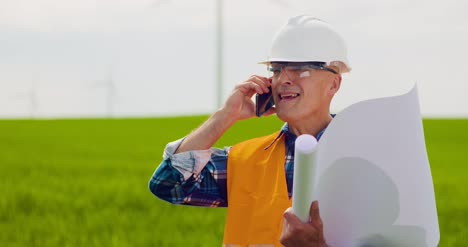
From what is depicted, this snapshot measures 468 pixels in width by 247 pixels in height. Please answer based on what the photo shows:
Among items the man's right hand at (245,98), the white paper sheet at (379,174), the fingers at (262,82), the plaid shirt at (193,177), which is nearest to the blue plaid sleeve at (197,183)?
the plaid shirt at (193,177)

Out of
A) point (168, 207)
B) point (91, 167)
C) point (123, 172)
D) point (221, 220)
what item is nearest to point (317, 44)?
point (221, 220)

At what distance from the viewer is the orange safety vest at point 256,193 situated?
291 centimetres

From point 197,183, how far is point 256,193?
313mm

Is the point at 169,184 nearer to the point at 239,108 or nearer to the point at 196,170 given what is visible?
the point at 196,170

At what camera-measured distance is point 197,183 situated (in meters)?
3.20

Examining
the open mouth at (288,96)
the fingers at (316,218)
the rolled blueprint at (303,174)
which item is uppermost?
the open mouth at (288,96)

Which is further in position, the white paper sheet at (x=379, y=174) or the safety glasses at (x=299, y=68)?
the safety glasses at (x=299, y=68)

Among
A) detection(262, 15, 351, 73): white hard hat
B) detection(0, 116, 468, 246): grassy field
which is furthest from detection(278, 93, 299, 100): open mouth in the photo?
detection(0, 116, 468, 246): grassy field

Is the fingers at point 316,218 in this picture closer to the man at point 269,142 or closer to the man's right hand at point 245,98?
the man at point 269,142

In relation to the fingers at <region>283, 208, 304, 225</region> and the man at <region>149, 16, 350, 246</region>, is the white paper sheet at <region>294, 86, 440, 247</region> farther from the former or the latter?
the man at <region>149, 16, 350, 246</region>

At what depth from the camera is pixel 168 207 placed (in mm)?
8680

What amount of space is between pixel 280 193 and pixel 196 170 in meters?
0.40

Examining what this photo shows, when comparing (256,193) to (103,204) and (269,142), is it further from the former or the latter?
(103,204)

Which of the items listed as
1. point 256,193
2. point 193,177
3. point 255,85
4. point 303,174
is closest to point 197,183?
point 193,177
